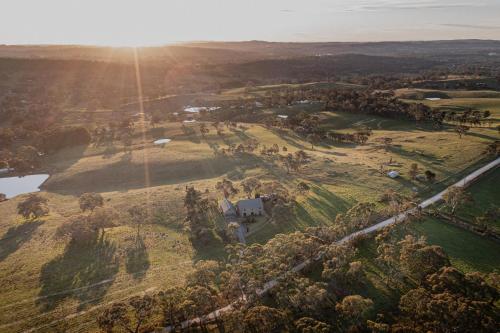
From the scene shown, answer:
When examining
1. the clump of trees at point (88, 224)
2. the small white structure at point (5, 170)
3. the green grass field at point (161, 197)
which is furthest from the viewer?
the small white structure at point (5, 170)

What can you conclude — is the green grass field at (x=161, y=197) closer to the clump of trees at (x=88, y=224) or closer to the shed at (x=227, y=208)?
the clump of trees at (x=88, y=224)

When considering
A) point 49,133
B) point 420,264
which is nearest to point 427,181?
point 420,264

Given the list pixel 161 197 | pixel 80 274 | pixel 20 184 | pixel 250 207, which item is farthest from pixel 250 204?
pixel 20 184

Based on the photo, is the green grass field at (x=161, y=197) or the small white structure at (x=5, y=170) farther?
the small white structure at (x=5, y=170)

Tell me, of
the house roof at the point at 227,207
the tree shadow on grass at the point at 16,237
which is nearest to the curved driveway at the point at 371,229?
the house roof at the point at 227,207

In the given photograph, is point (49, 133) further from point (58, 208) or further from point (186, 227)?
point (186, 227)

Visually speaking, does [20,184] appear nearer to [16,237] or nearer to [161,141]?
[16,237]
